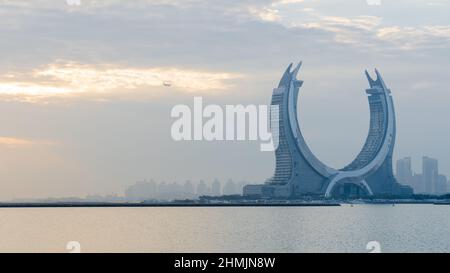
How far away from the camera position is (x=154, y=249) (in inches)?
1436

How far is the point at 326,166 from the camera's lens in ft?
433

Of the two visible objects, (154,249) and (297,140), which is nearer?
(154,249)

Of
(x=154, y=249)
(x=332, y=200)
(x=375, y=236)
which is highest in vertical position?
(x=332, y=200)

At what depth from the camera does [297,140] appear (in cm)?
12462

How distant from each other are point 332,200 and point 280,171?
8.73 meters

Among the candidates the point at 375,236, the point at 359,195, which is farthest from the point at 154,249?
the point at 359,195

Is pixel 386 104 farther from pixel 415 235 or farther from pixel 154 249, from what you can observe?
pixel 154 249

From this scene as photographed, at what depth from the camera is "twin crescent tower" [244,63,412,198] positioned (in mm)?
124250

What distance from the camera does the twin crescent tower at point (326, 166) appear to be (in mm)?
124250
